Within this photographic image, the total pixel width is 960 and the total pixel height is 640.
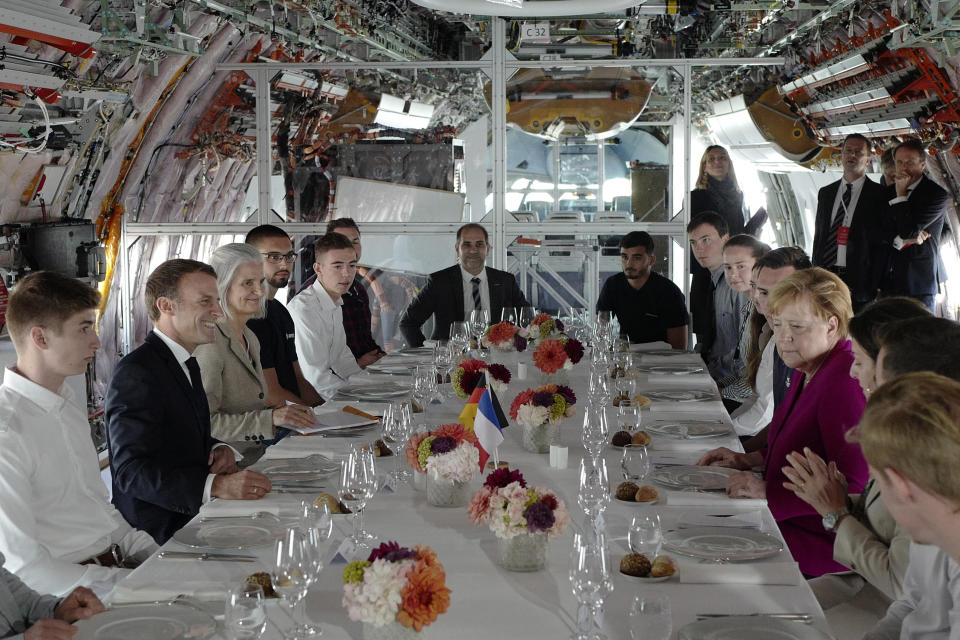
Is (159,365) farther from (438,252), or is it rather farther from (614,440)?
(438,252)

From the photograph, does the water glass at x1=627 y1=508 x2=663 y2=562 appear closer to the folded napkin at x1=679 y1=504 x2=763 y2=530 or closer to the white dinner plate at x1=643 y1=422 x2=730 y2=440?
the folded napkin at x1=679 y1=504 x2=763 y2=530

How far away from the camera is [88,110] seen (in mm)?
6375

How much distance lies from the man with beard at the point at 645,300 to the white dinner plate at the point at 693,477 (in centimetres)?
346

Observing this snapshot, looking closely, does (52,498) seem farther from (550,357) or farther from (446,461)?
(550,357)

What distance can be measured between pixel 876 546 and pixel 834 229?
5.84 meters

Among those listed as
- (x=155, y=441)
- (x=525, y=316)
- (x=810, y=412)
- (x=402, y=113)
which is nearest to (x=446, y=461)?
(x=155, y=441)

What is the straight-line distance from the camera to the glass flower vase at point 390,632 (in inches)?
71.5

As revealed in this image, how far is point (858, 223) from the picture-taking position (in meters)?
7.62

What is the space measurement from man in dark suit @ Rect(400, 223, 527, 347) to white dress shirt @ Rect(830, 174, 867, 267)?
273cm

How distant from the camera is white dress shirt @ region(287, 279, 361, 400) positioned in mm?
5383

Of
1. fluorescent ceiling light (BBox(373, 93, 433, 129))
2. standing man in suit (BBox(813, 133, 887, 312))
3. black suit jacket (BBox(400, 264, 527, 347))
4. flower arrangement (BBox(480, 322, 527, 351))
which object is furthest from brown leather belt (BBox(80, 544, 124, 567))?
standing man in suit (BBox(813, 133, 887, 312))

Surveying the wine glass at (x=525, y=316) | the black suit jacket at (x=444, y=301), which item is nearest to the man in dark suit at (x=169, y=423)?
the wine glass at (x=525, y=316)

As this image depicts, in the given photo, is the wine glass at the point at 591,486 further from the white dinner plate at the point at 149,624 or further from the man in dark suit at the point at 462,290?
the man in dark suit at the point at 462,290

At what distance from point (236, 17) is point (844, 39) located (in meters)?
4.37
